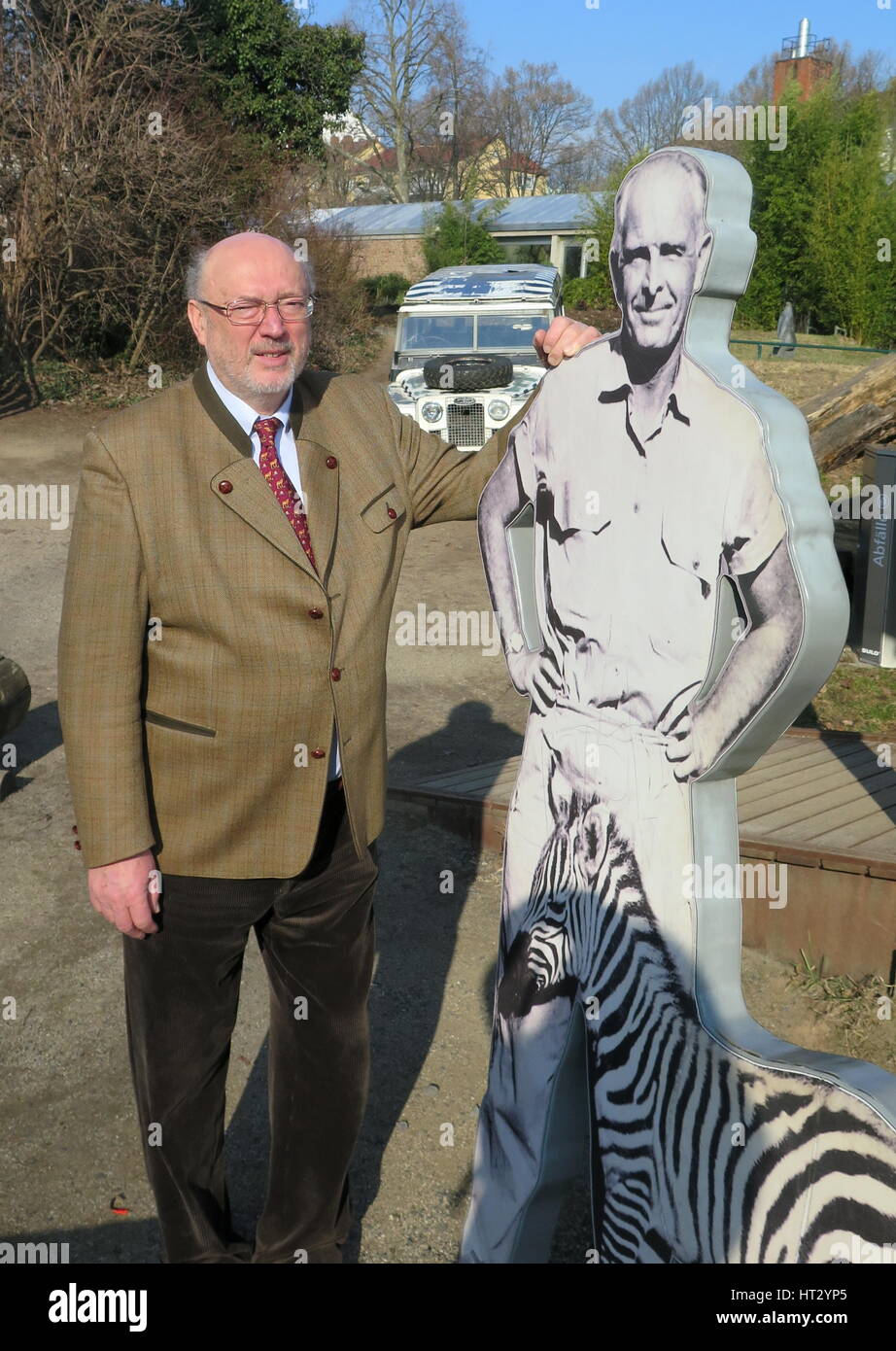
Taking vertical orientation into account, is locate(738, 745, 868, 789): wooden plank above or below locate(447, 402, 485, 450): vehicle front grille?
below

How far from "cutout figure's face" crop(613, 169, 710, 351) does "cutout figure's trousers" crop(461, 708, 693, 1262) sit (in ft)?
2.40

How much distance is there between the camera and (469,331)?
43.2 feet

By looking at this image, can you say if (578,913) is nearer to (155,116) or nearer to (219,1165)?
(219,1165)

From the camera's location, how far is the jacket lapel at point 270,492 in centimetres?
238

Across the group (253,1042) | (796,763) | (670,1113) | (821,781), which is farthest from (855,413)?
(670,1113)

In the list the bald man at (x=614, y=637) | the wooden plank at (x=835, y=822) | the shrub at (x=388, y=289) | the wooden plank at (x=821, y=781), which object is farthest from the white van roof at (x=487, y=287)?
the shrub at (x=388, y=289)

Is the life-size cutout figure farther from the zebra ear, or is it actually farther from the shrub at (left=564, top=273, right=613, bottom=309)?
the shrub at (left=564, top=273, right=613, bottom=309)

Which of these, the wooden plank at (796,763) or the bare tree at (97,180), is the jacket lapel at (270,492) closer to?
the wooden plank at (796,763)

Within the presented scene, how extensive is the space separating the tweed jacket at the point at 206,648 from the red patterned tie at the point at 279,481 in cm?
2

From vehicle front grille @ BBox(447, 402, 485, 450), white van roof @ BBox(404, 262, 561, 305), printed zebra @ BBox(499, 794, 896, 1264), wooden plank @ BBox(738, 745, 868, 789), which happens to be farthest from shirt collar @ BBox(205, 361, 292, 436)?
white van roof @ BBox(404, 262, 561, 305)

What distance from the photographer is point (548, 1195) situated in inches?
98.1

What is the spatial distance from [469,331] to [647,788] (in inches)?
459

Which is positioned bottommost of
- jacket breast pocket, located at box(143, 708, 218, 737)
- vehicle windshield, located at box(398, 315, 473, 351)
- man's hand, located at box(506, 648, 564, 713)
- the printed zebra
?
the printed zebra

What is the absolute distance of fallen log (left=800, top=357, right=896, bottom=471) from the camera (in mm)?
9227
